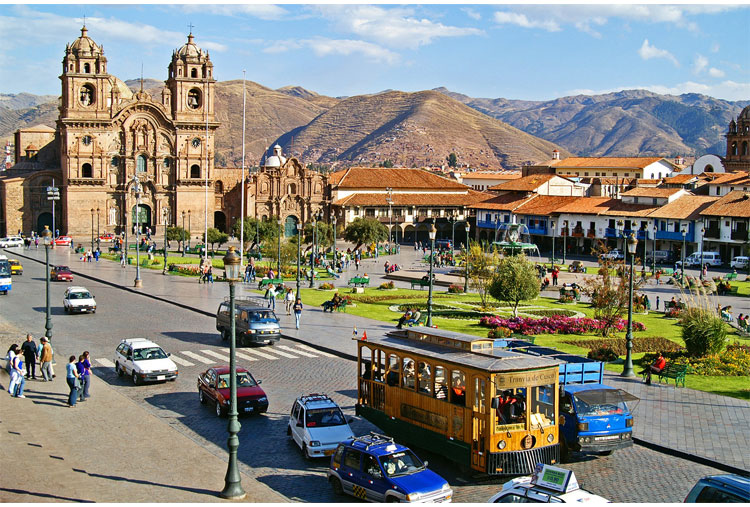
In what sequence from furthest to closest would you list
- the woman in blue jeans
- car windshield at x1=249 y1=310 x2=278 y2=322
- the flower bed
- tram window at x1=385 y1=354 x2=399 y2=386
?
1. the flower bed
2. car windshield at x1=249 y1=310 x2=278 y2=322
3. the woman in blue jeans
4. tram window at x1=385 y1=354 x2=399 y2=386

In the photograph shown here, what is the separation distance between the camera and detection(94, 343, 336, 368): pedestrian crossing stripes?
93.7 ft

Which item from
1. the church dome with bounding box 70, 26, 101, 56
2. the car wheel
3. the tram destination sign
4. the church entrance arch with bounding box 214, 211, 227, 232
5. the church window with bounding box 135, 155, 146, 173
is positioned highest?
the church dome with bounding box 70, 26, 101, 56

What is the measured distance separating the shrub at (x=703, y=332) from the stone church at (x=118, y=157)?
67618mm

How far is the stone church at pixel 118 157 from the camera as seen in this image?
299ft

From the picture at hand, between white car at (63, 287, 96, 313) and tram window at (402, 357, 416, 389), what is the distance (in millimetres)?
24017

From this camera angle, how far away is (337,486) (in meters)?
16.1

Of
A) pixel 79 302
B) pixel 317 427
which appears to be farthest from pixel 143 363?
pixel 79 302

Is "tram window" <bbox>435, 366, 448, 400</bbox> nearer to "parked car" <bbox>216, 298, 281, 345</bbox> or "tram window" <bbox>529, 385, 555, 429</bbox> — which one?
"tram window" <bbox>529, 385, 555, 429</bbox>

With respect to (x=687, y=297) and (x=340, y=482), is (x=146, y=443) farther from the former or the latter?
(x=687, y=297)

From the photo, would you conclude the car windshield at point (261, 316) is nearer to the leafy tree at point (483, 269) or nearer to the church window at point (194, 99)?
the leafy tree at point (483, 269)

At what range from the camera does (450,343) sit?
18297 mm

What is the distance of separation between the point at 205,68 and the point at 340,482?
85523 mm

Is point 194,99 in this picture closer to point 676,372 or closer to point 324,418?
point 676,372

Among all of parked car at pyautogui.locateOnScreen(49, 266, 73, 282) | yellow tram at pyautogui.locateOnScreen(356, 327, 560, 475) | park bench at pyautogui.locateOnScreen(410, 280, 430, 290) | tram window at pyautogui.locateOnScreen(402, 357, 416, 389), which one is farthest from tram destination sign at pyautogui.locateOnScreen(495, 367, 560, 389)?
parked car at pyautogui.locateOnScreen(49, 266, 73, 282)
